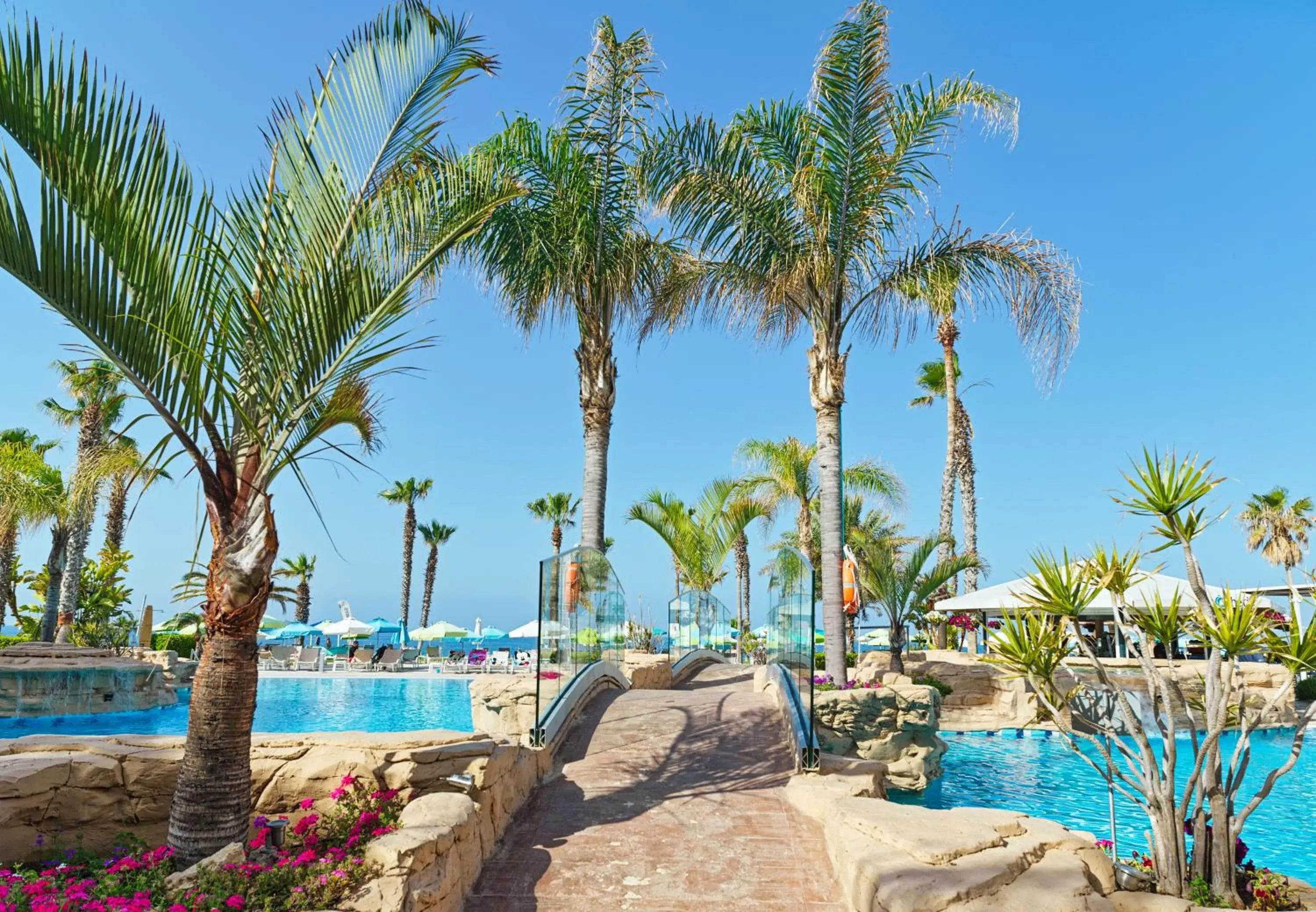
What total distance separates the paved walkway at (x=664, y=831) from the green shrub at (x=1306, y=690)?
18.6m

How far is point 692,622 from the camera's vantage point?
719 inches

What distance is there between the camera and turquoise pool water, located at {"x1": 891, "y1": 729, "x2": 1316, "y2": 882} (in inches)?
376

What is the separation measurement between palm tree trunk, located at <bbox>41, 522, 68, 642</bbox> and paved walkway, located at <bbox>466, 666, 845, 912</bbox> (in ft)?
65.5

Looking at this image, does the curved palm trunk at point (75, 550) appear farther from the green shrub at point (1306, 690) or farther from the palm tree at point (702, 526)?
the green shrub at point (1306, 690)

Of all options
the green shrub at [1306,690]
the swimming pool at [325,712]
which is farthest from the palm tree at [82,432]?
the green shrub at [1306,690]

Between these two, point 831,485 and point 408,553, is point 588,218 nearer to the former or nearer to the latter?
point 831,485

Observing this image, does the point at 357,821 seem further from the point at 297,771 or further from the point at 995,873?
the point at 995,873

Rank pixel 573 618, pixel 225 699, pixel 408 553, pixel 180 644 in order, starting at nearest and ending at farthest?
pixel 225 699, pixel 573 618, pixel 180 644, pixel 408 553

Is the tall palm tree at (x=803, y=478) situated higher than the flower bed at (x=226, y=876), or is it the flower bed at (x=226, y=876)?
the tall palm tree at (x=803, y=478)

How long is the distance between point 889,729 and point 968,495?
17796mm

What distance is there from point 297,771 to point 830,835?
3.76 meters

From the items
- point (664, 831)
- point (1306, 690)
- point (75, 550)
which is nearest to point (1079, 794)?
point (664, 831)

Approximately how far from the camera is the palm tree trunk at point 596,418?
475 inches

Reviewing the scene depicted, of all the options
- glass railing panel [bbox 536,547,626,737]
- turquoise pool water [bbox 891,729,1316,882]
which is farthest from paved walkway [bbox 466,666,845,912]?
turquoise pool water [bbox 891,729,1316,882]
